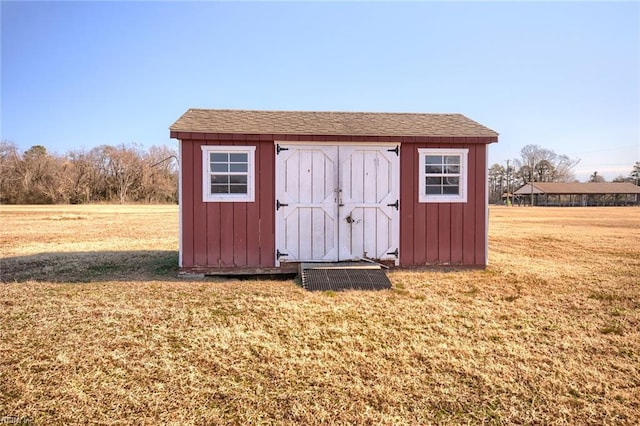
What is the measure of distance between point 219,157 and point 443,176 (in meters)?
4.73

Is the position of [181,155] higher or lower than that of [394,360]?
higher

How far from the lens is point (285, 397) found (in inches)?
115

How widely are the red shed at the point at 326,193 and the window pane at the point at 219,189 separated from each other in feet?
0.07

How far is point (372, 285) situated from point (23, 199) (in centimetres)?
5677

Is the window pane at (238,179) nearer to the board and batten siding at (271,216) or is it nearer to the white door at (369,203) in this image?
the board and batten siding at (271,216)

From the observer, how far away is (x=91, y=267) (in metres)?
7.87

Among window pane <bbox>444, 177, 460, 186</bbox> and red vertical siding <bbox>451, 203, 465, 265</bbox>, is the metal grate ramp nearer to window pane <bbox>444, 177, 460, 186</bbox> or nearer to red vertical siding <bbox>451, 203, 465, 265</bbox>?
red vertical siding <bbox>451, 203, 465, 265</bbox>

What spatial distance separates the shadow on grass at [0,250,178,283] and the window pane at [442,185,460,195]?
5.87m

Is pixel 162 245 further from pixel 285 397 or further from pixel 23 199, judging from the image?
pixel 23 199

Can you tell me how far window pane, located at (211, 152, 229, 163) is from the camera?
23.7 feet

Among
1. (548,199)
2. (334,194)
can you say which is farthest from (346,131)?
(548,199)

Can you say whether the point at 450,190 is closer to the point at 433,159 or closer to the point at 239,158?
the point at 433,159

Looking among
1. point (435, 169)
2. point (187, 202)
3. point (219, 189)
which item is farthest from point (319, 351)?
point (435, 169)

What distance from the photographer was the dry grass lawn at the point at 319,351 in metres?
2.79
